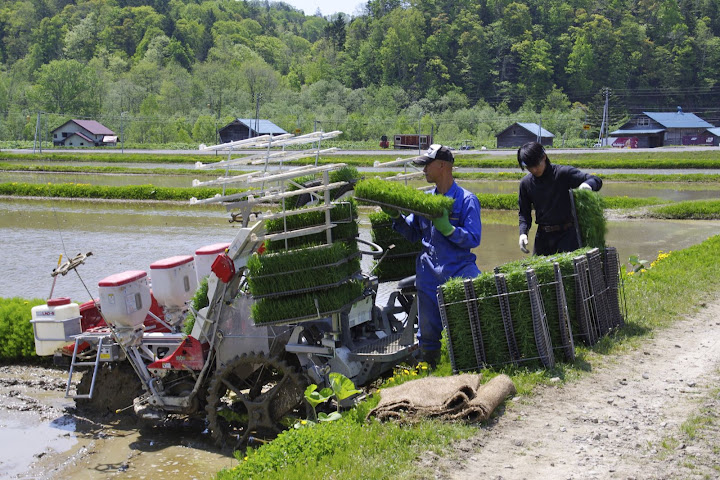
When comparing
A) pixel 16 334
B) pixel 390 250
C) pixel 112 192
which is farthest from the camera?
pixel 112 192

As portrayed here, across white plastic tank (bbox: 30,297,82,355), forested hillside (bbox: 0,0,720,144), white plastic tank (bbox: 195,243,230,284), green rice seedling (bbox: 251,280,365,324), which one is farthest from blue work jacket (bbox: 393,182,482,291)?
forested hillside (bbox: 0,0,720,144)

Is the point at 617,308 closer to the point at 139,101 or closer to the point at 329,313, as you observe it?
the point at 329,313

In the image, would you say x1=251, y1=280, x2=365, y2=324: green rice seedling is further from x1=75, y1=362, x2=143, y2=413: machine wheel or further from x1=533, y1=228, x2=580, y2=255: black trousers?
x1=533, y1=228, x2=580, y2=255: black trousers

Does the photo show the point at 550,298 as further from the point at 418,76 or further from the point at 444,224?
the point at 418,76

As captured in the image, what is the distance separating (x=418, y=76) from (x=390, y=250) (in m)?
122

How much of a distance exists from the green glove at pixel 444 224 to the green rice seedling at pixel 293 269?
920 millimetres

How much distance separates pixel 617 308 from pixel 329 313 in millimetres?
3007

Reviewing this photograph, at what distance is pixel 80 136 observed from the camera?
270ft

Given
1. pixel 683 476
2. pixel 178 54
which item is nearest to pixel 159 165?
pixel 683 476

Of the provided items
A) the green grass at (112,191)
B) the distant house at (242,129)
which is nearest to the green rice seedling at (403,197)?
the green grass at (112,191)

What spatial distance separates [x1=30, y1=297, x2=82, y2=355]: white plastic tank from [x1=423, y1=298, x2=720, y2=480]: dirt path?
5074 mm

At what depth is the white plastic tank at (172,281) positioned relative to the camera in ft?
25.9

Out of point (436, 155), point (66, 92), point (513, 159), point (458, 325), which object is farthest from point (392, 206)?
point (66, 92)

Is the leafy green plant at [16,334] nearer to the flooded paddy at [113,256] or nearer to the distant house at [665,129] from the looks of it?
the flooded paddy at [113,256]
